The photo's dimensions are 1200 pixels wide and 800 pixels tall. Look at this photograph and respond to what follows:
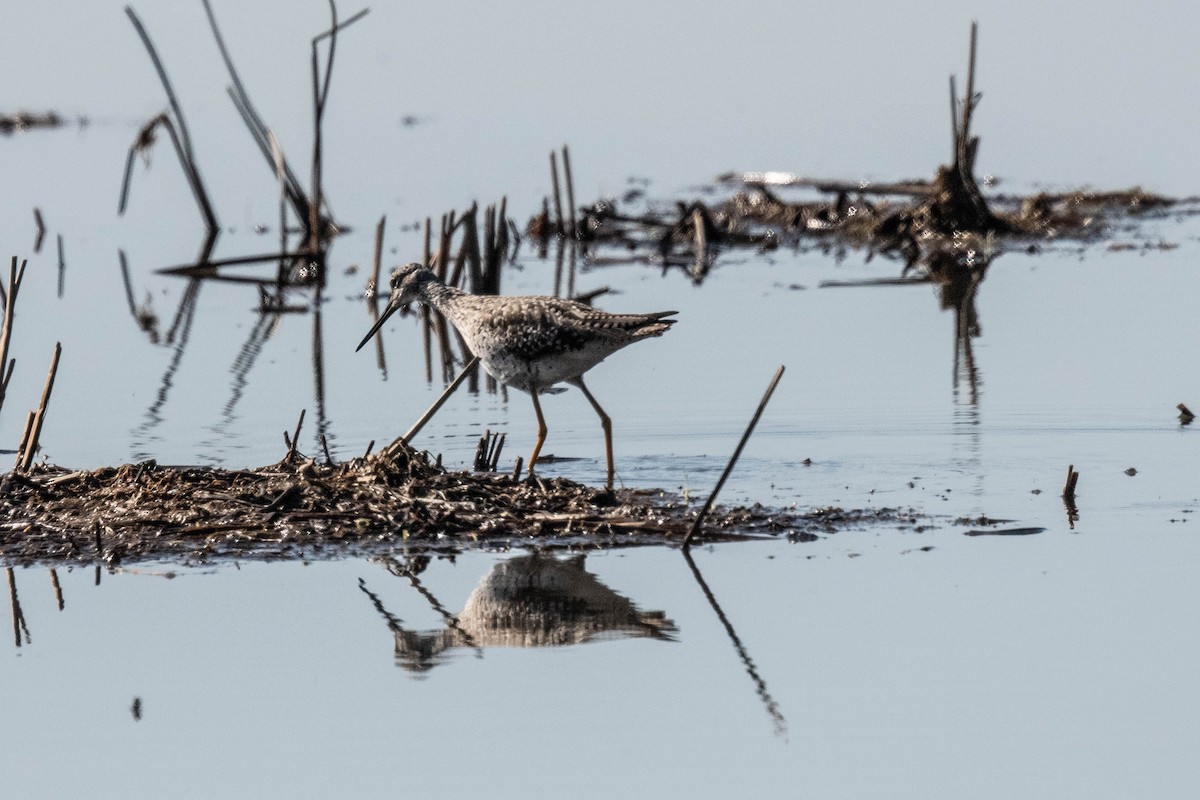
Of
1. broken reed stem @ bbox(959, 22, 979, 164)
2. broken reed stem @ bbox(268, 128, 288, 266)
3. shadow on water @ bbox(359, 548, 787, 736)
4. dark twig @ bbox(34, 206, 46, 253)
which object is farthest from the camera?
dark twig @ bbox(34, 206, 46, 253)

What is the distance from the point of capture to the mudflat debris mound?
35.0 feet

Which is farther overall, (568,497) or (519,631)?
(568,497)

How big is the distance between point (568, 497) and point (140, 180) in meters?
22.0

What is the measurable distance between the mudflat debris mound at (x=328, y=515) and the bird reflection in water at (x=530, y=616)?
1.44 feet

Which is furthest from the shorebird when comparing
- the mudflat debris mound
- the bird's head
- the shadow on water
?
the shadow on water

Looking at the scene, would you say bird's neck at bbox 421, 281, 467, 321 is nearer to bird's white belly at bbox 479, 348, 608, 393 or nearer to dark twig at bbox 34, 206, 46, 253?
bird's white belly at bbox 479, 348, 608, 393

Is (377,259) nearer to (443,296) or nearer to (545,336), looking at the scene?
(443,296)

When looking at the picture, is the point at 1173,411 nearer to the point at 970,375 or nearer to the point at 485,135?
the point at 970,375

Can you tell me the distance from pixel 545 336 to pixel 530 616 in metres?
2.48

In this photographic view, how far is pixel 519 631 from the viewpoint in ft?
30.6

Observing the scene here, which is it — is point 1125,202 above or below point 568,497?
above

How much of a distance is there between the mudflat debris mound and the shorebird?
737 millimetres

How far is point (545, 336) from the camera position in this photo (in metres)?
11.6

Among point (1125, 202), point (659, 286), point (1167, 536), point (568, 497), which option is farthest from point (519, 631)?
point (1125, 202)
